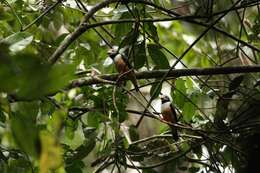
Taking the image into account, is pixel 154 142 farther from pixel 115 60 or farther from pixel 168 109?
pixel 115 60

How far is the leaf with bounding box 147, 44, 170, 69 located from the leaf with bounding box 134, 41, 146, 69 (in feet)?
0.11

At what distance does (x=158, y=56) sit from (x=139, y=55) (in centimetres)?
8

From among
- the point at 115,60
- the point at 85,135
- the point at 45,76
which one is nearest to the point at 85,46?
the point at 115,60

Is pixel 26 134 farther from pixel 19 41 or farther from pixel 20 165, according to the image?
pixel 20 165

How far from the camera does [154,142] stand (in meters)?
2.33

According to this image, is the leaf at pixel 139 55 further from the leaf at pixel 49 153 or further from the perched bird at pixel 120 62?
the leaf at pixel 49 153

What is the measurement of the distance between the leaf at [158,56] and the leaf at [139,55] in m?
0.03

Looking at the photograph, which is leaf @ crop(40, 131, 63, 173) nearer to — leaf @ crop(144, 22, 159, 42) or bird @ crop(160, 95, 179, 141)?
leaf @ crop(144, 22, 159, 42)

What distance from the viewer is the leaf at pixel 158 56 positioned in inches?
72.4

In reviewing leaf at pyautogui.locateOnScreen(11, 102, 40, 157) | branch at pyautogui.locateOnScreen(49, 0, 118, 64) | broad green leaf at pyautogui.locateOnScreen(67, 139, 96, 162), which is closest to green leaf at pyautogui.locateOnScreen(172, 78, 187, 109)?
broad green leaf at pyautogui.locateOnScreen(67, 139, 96, 162)

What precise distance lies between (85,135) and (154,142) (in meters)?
0.46

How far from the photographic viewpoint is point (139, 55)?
6.10 feet

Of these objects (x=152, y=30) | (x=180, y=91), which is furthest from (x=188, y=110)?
(x=152, y=30)

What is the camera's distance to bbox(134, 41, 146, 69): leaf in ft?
6.09
